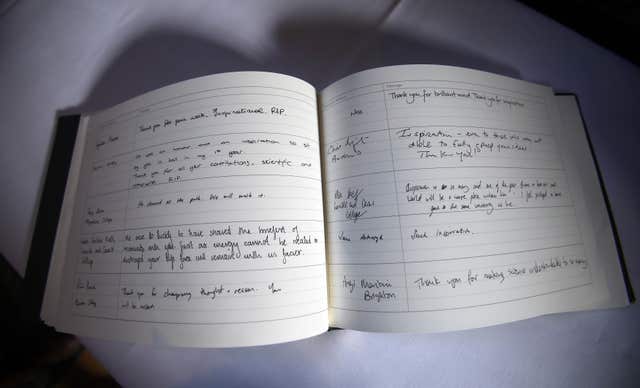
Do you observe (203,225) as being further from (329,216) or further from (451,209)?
(451,209)

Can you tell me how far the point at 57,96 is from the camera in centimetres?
48

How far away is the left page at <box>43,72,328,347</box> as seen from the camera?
0.33 m

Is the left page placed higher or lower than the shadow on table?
lower

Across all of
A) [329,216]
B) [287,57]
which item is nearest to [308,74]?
[287,57]

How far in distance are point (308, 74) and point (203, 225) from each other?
0.29m

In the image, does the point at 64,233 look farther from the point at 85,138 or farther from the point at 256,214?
the point at 256,214

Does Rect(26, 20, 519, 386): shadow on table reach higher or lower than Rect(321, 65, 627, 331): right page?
higher

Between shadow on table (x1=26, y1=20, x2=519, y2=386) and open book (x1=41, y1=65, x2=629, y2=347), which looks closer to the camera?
open book (x1=41, y1=65, x2=629, y2=347)

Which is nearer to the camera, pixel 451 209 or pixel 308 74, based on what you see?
pixel 451 209

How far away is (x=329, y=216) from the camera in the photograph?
15.1 inches

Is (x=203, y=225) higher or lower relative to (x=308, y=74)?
lower

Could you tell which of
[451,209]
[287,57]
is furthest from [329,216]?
[287,57]

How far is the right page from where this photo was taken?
34cm

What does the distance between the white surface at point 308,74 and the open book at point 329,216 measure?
66 millimetres
